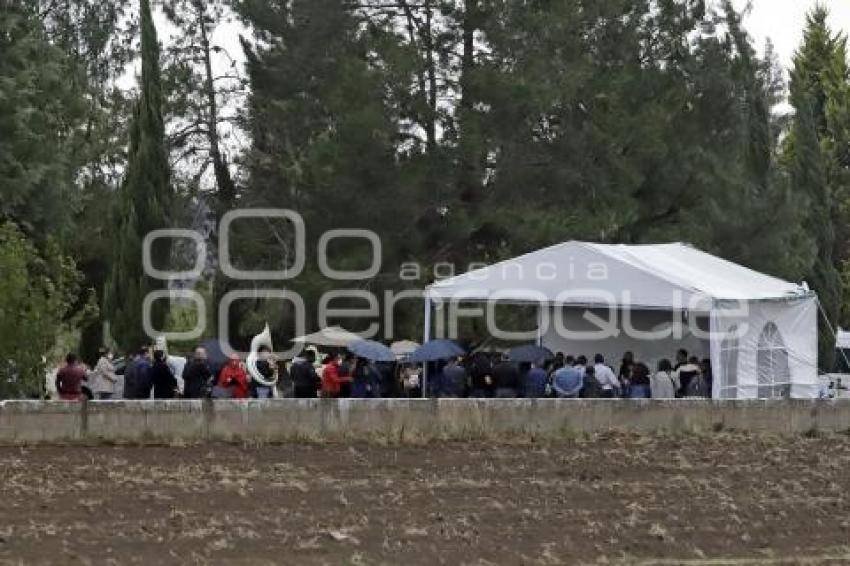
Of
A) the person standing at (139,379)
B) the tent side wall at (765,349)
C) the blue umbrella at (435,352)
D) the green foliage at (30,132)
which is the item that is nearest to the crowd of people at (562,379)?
the blue umbrella at (435,352)

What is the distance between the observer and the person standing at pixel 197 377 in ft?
87.1

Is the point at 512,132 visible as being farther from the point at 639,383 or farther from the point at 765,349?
the point at 639,383

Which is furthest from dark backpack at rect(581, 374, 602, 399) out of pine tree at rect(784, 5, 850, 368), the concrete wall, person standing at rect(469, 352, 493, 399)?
pine tree at rect(784, 5, 850, 368)

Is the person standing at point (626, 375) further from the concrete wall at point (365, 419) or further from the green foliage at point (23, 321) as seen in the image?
the green foliage at point (23, 321)

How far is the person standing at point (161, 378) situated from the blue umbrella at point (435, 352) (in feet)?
15.7

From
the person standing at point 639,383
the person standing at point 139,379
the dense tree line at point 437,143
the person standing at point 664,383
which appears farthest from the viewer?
the dense tree line at point 437,143

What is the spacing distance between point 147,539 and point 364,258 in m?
28.3

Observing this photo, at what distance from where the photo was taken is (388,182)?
44188 mm

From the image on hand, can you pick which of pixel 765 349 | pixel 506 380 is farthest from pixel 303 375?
pixel 765 349

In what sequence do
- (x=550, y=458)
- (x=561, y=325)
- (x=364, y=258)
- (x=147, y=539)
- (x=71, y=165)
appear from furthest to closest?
(x=71, y=165) < (x=364, y=258) < (x=561, y=325) < (x=550, y=458) < (x=147, y=539)

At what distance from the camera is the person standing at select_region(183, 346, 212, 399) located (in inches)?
1045

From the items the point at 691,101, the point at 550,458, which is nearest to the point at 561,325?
the point at 550,458

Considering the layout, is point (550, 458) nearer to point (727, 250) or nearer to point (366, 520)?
point (366, 520)

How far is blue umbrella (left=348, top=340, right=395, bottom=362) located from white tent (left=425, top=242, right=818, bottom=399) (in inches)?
102
